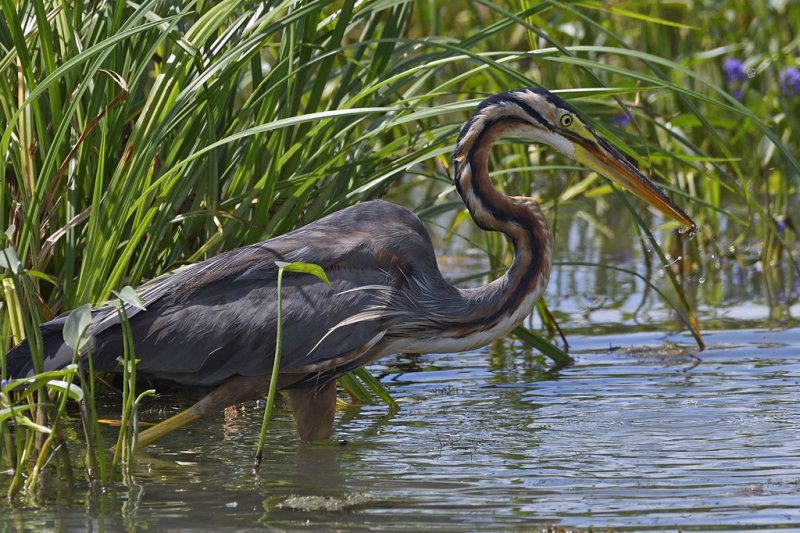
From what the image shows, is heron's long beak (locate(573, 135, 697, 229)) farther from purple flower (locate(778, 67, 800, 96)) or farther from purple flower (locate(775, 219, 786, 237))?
purple flower (locate(778, 67, 800, 96))

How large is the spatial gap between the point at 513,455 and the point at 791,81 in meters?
5.06

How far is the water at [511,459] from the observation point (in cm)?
376

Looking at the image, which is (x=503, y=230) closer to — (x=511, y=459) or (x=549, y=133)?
(x=549, y=133)

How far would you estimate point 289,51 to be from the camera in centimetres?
488

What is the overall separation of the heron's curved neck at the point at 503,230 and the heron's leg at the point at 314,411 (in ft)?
2.16

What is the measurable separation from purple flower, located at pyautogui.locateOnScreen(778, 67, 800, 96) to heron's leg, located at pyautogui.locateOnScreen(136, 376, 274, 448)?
541 cm

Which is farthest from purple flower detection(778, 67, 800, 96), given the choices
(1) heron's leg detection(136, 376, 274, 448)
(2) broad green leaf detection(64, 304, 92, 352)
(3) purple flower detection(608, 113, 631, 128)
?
(2) broad green leaf detection(64, 304, 92, 352)

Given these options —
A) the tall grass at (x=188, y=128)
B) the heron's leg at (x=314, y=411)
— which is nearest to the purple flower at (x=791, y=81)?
the tall grass at (x=188, y=128)

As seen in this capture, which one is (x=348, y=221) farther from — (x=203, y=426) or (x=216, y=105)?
(x=203, y=426)

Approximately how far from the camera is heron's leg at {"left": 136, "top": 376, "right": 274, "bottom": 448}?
4391 millimetres

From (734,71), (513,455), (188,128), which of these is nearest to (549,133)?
(513,455)

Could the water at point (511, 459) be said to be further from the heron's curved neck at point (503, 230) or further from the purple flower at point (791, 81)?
the purple flower at point (791, 81)

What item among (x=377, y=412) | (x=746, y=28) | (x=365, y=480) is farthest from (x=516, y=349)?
(x=746, y=28)

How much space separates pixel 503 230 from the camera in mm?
4863
